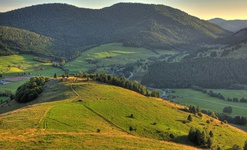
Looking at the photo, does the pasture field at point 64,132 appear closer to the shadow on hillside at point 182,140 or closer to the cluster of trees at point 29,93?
the shadow on hillside at point 182,140

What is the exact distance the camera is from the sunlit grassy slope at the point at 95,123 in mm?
60219

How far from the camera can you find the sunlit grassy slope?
6022 centimetres

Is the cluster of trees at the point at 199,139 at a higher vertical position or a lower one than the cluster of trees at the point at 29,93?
lower

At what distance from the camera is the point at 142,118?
320 feet

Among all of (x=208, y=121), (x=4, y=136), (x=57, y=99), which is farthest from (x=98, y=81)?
(x=4, y=136)

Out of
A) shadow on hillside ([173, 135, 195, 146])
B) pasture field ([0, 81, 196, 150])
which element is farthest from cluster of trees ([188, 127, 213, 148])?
pasture field ([0, 81, 196, 150])

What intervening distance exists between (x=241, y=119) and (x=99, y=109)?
11846cm

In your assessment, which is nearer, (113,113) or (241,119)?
(113,113)

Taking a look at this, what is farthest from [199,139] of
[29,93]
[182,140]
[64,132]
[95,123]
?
[29,93]

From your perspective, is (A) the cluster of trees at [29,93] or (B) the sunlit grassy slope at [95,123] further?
(A) the cluster of trees at [29,93]

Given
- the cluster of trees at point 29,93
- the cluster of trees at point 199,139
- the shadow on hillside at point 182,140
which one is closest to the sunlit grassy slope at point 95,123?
the shadow on hillside at point 182,140

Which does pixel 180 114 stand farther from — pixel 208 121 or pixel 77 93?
pixel 77 93

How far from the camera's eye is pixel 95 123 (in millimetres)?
80375

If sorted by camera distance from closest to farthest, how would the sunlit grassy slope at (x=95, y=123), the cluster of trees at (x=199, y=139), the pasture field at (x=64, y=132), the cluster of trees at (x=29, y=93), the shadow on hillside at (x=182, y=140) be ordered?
the pasture field at (x=64, y=132)
the sunlit grassy slope at (x=95, y=123)
the shadow on hillside at (x=182, y=140)
the cluster of trees at (x=199, y=139)
the cluster of trees at (x=29, y=93)
